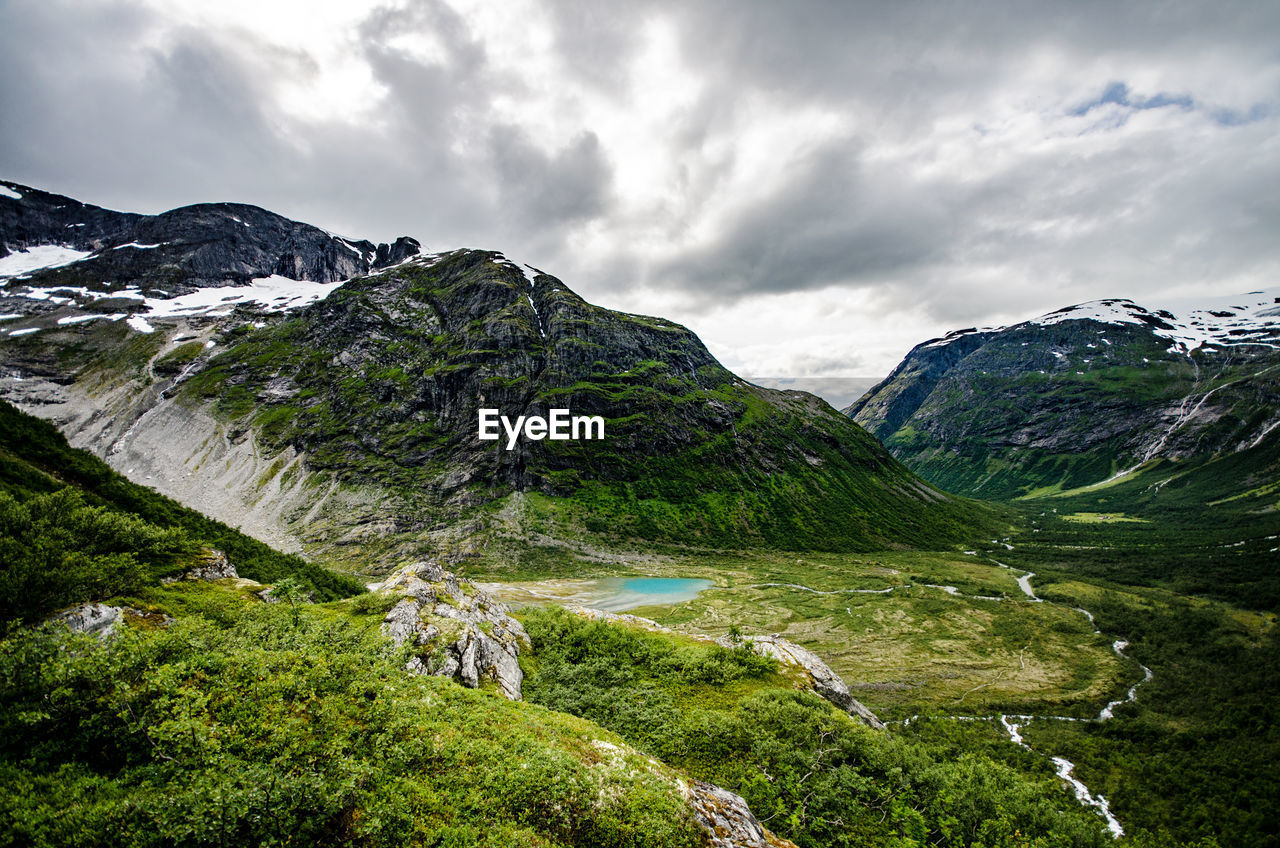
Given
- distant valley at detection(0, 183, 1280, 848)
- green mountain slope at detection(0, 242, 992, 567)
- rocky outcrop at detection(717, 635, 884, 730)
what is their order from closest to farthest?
distant valley at detection(0, 183, 1280, 848) → rocky outcrop at detection(717, 635, 884, 730) → green mountain slope at detection(0, 242, 992, 567)

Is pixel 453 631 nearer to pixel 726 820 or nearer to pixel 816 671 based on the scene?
pixel 726 820

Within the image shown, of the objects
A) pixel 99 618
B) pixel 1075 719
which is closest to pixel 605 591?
pixel 1075 719

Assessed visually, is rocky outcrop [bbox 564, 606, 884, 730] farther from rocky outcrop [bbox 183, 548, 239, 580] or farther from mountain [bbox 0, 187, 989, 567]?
mountain [bbox 0, 187, 989, 567]

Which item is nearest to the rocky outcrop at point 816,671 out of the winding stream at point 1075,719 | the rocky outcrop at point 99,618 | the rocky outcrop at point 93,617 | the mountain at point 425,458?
the winding stream at point 1075,719

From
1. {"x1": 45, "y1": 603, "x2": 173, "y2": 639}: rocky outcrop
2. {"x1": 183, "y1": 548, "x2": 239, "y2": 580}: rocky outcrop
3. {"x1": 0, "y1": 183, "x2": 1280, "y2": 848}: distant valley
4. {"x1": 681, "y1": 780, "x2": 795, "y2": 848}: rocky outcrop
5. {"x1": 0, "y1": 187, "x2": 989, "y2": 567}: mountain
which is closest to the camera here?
{"x1": 0, "y1": 183, "x2": 1280, "y2": 848}: distant valley

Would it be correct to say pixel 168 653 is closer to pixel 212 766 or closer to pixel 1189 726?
pixel 212 766

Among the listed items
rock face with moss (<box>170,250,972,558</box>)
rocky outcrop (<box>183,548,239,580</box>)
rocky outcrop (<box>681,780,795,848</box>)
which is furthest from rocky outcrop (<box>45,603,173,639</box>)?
rock face with moss (<box>170,250,972,558</box>)

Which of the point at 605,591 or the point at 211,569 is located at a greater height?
the point at 211,569
